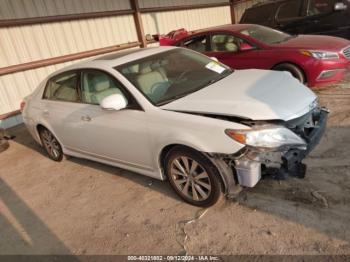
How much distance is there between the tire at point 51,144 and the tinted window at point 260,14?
6.77 metres

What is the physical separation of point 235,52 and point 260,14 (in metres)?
3.58

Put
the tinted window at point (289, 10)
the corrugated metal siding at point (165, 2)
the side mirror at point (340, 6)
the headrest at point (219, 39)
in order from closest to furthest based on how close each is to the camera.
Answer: the headrest at point (219, 39), the side mirror at point (340, 6), the tinted window at point (289, 10), the corrugated metal siding at point (165, 2)

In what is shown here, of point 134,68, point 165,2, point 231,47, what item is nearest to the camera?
point 134,68

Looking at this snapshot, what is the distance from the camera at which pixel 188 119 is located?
3.14 metres

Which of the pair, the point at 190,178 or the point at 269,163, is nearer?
the point at 269,163

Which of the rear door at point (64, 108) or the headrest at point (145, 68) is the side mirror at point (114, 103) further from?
the rear door at point (64, 108)

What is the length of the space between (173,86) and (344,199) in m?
2.10

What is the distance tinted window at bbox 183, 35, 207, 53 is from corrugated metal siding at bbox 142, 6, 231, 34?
3.91 metres

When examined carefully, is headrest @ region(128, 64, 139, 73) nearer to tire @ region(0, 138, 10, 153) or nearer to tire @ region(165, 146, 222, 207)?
tire @ region(165, 146, 222, 207)

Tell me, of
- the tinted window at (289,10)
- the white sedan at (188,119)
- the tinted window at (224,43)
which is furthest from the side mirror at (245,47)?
the tinted window at (289,10)

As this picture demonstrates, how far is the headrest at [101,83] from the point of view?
12.8 ft

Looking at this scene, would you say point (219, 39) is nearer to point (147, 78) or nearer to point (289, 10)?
point (289, 10)

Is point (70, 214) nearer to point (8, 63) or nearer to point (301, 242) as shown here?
point (301, 242)

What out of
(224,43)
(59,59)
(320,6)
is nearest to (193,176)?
(224,43)
